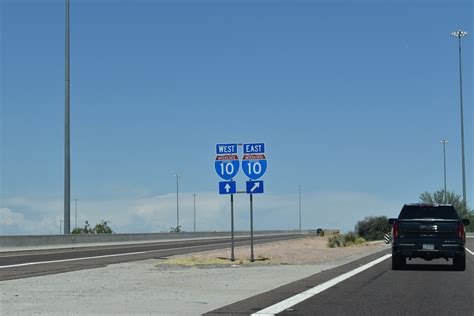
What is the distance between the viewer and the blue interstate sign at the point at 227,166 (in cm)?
2628

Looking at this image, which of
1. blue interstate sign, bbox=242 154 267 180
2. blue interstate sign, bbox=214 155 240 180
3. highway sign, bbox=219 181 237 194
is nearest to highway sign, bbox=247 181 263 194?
blue interstate sign, bbox=242 154 267 180

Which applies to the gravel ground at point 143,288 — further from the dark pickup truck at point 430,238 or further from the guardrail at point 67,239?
the guardrail at point 67,239

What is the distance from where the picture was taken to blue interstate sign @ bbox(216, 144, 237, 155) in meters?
26.3

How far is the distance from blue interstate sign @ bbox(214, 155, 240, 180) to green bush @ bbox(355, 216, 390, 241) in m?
48.9

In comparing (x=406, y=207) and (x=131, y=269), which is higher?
(x=406, y=207)

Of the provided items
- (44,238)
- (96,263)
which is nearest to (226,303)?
(96,263)

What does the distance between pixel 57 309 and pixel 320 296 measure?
5256mm

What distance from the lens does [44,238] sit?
1652 inches

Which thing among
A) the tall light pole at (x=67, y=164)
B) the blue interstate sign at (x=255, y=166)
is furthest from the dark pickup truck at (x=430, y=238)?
the tall light pole at (x=67, y=164)

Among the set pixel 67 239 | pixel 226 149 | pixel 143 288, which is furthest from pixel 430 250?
pixel 67 239

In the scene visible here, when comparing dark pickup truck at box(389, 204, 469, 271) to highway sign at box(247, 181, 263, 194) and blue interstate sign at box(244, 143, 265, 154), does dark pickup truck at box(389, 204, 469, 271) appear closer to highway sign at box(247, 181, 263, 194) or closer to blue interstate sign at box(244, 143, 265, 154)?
highway sign at box(247, 181, 263, 194)

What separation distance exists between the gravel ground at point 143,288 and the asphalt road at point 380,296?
632 millimetres

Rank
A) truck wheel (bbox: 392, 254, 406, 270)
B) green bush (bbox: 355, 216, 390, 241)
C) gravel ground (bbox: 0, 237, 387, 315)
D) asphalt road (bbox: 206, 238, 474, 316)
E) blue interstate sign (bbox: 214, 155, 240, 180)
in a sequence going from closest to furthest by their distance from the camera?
asphalt road (bbox: 206, 238, 474, 316), gravel ground (bbox: 0, 237, 387, 315), truck wheel (bbox: 392, 254, 406, 270), blue interstate sign (bbox: 214, 155, 240, 180), green bush (bbox: 355, 216, 390, 241)

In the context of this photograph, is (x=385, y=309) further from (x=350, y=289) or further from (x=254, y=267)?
(x=254, y=267)
